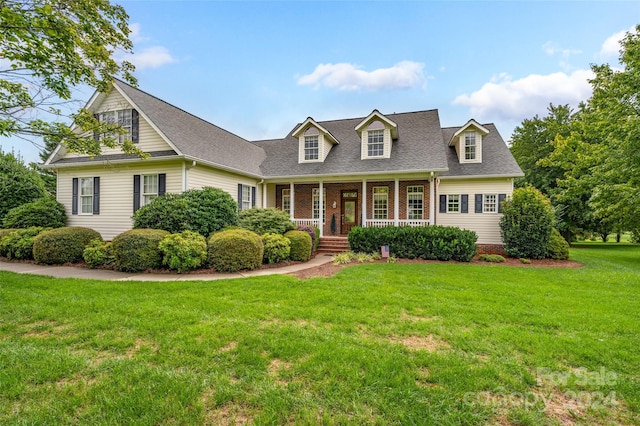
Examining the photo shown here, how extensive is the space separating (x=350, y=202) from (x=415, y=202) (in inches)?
131

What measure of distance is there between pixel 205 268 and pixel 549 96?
2908cm

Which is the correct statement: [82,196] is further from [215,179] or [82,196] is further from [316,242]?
[316,242]

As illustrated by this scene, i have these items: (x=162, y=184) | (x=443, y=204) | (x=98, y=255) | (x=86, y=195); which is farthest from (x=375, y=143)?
(x=86, y=195)

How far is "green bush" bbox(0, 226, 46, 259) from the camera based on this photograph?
10001 mm

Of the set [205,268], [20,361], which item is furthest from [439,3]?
[20,361]

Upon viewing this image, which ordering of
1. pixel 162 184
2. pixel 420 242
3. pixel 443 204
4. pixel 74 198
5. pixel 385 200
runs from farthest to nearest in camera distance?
pixel 443 204
pixel 385 200
pixel 74 198
pixel 162 184
pixel 420 242

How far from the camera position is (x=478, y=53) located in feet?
36.8

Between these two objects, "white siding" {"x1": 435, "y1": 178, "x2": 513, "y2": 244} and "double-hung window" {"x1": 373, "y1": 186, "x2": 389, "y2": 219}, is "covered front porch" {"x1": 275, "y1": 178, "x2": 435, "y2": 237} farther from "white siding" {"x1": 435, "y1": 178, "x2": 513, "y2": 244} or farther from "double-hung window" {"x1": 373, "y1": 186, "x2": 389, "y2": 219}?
"white siding" {"x1": 435, "y1": 178, "x2": 513, "y2": 244}

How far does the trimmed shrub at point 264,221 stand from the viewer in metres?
11.5

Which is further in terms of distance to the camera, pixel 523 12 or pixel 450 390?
pixel 523 12

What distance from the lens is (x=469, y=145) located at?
1541cm

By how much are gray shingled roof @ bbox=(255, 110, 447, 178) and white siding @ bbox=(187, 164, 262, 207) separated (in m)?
1.55

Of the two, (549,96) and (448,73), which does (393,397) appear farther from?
(549,96)

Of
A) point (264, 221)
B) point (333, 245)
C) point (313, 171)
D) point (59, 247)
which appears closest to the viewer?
point (59, 247)
